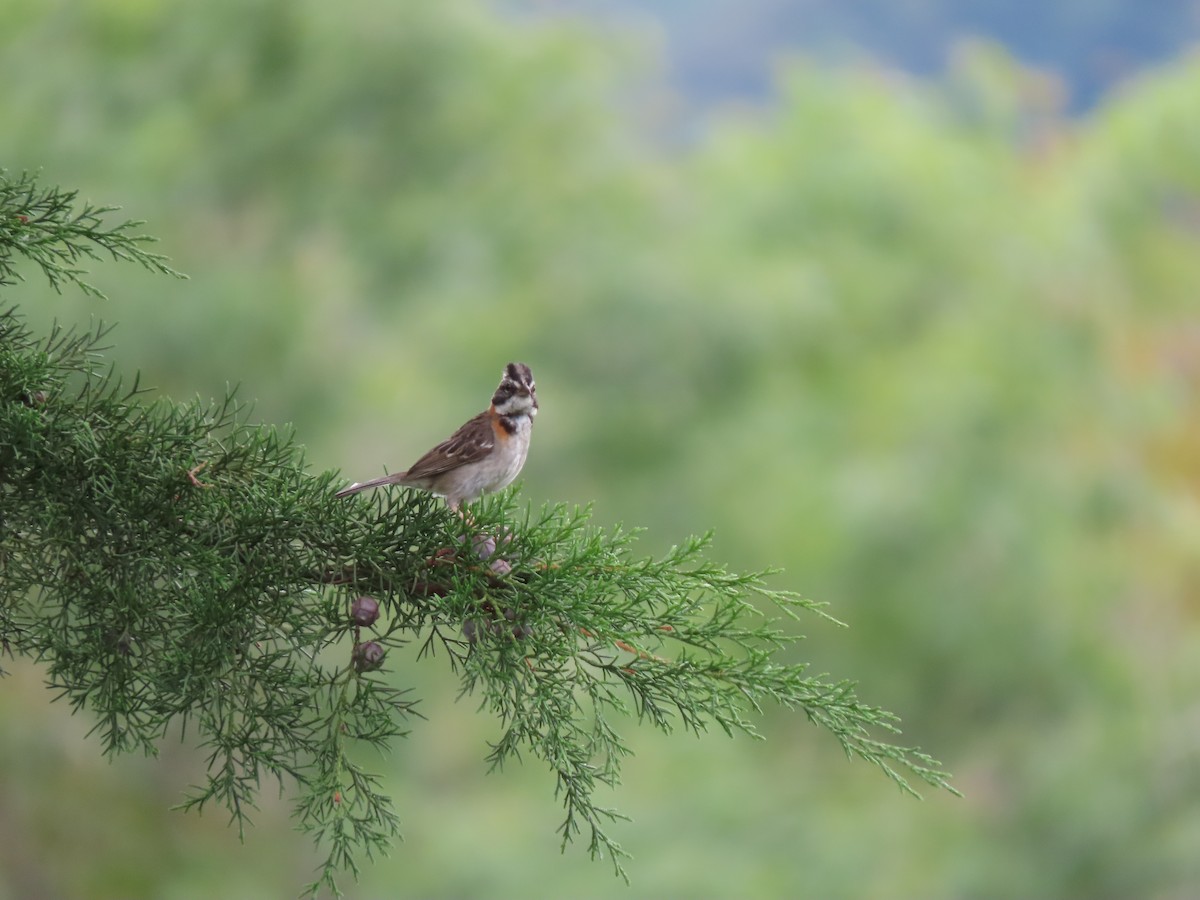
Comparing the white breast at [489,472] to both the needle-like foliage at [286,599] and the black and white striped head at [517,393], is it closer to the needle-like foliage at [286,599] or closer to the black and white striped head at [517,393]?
the black and white striped head at [517,393]

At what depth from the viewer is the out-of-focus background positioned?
8711 millimetres

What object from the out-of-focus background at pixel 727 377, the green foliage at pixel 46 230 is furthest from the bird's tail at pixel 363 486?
the out-of-focus background at pixel 727 377

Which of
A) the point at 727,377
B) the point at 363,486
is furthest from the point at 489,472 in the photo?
the point at 727,377

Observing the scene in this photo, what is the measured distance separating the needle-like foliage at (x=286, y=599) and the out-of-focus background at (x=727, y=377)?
6385 millimetres

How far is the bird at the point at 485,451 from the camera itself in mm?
2529

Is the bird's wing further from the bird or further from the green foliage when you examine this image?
the green foliage

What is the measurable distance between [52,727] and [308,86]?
183 inches

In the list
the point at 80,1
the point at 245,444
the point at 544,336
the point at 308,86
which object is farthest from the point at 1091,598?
the point at 245,444

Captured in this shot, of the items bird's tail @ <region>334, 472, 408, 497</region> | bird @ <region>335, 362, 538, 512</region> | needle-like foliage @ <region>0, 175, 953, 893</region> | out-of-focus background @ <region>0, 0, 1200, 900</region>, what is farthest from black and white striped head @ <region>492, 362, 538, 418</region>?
out-of-focus background @ <region>0, 0, 1200, 900</region>

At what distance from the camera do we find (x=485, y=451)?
2.54 m

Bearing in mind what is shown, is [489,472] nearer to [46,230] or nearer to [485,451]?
[485,451]

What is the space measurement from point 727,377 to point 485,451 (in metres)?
8.20

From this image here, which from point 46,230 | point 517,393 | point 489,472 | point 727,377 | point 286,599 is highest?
point 727,377

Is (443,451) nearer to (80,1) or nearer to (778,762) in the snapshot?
(80,1)
